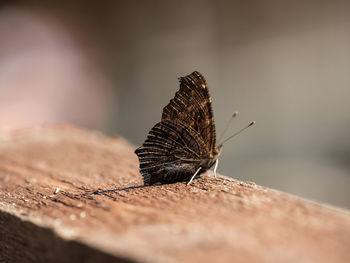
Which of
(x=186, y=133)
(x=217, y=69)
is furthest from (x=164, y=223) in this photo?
(x=217, y=69)

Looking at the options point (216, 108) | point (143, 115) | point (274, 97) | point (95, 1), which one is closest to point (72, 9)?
point (95, 1)

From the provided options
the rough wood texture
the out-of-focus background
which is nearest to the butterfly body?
the rough wood texture

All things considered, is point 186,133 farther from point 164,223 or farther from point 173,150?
point 164,223

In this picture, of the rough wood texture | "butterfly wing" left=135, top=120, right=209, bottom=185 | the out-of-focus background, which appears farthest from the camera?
the out-of-focus background

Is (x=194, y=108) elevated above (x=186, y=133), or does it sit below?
above

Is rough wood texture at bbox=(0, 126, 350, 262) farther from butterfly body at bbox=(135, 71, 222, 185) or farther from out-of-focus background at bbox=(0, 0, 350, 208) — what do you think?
out-of-focus background at bbox=(0, 0, 350, 208)

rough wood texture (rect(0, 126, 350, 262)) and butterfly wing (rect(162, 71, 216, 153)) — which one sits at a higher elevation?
butterfly wing (rect(162, 71, 216, 153))

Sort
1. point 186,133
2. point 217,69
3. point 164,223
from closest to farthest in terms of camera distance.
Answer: point 164,223
point 186,133
point 217,69
